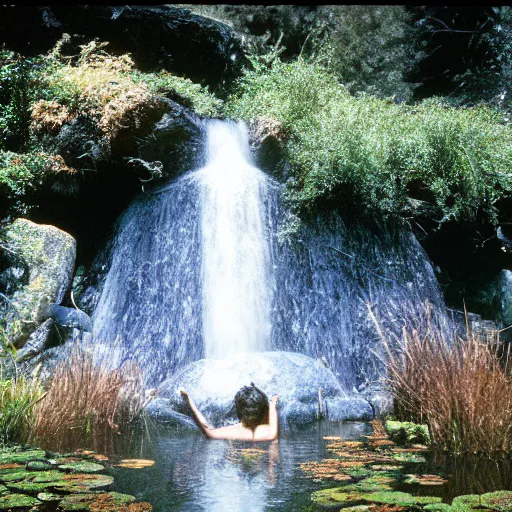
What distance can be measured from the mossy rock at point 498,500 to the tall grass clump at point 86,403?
8.78 ft

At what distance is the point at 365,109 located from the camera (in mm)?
10016

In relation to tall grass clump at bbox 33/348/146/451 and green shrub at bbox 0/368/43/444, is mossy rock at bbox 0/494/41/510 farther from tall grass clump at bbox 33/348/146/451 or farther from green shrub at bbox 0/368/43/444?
green shrub at bbox 0/368/43/444

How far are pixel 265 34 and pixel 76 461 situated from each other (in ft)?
40.1

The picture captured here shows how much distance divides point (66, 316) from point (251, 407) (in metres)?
3.08

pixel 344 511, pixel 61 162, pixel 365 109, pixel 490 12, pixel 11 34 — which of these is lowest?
pixel 344 511

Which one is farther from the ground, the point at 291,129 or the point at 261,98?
the point at 261,98

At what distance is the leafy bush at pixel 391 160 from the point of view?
8.42 metres

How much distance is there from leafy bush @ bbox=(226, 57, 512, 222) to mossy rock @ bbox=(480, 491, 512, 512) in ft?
20.0

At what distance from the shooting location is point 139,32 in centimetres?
1009

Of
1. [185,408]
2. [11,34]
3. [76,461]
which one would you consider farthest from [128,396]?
[11,34]

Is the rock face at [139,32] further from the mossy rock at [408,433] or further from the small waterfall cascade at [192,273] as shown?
the mossy rock at [408,433]

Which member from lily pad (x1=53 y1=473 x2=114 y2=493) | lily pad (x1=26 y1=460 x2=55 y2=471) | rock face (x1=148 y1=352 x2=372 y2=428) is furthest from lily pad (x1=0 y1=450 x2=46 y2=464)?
rock face (x1=148 y1=352 x2=372 y2=428)

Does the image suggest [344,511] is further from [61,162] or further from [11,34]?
[11,34]

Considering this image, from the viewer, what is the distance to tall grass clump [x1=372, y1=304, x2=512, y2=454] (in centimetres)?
371
